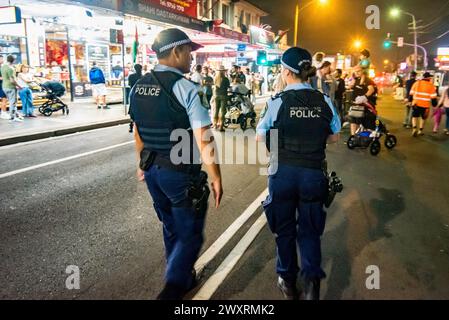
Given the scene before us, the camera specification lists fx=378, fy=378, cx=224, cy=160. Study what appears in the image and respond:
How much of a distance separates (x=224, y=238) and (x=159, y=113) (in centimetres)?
200

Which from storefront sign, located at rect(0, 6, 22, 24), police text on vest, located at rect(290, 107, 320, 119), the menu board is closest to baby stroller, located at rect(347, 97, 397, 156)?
police text on vest, located at rect(290, 107, 320, 119)

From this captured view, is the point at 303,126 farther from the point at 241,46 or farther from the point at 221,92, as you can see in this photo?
the point at 241,46

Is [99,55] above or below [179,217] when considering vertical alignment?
above

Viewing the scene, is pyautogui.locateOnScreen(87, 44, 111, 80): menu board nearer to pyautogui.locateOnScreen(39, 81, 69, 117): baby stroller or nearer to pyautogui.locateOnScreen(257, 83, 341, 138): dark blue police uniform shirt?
pyautogui.locateOnScreen(39, 81, 69, 117): baby stroller

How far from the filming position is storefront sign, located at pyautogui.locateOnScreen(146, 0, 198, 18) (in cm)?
1594

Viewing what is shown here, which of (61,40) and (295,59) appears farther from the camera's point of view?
(61,40)

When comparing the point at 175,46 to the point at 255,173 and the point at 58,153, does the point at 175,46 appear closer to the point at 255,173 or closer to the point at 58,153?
the point at 255,173

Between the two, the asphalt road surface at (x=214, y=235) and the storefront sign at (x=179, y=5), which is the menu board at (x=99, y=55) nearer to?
the storefront sign at (x=179, y=5)

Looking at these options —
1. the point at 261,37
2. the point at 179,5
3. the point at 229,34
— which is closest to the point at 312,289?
the point at 179,5

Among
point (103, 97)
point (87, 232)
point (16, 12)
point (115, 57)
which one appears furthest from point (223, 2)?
→ point (87, 232)

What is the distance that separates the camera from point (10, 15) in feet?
36.8

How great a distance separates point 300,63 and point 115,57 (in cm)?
2418

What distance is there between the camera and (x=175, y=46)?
2.82 metres

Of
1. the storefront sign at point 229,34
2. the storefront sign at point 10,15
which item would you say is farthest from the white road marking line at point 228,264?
the storefront sign at point 229,34
